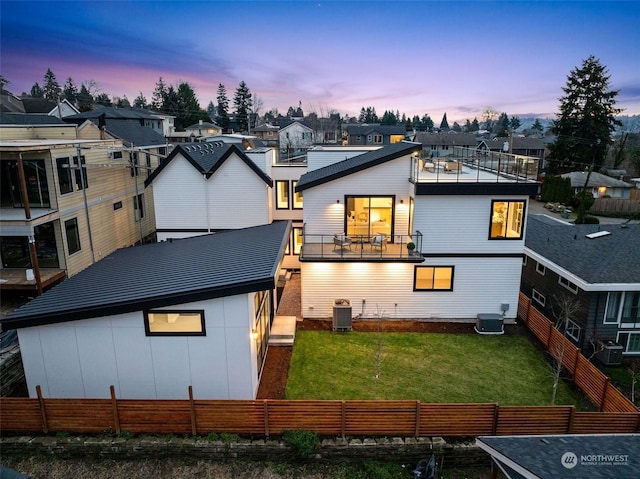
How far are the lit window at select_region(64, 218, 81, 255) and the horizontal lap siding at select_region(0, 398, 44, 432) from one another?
31.8ft

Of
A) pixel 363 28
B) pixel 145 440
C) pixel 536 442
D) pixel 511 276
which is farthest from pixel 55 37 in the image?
pixel 536 442

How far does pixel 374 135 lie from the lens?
68.4 m

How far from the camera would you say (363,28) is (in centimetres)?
2633

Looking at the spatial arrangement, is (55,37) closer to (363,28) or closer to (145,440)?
(363,28)

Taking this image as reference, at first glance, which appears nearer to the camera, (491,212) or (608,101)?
(491,212)

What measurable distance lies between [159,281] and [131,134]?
22.4m

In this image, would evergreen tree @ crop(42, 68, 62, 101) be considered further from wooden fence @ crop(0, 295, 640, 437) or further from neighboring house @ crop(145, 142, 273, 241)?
wooden fence @ crop(0, 295, 640, 437)

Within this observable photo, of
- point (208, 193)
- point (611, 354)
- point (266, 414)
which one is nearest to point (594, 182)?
point (611, 354)

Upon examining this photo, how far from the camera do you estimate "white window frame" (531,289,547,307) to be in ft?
58.9

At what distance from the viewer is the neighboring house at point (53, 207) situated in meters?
15.8

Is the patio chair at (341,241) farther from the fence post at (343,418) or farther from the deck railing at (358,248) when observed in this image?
the fence post at (343,418)

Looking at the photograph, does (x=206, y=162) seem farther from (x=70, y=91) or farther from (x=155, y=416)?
(x=70, y=91)

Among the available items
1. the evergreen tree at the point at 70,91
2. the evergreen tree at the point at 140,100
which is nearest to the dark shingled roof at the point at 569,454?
the evergreen tree at the point at 70,91

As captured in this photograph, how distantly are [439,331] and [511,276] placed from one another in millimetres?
3934
